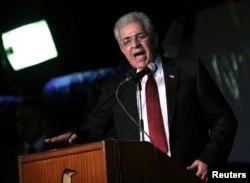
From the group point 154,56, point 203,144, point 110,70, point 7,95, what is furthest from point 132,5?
point 203,144

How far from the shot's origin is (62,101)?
4.18 meters

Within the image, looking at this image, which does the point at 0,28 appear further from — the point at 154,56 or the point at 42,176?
the point at 42,176

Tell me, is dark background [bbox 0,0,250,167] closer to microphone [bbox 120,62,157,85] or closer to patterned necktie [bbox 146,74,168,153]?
patterned necktie [bbox 146,74,168,153]

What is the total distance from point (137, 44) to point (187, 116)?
1.37 ft

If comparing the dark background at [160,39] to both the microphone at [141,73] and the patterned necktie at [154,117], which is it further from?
the microphone at [141,73]

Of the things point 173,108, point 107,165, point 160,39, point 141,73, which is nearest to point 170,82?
point 173,108

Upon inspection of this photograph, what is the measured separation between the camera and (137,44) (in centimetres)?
253

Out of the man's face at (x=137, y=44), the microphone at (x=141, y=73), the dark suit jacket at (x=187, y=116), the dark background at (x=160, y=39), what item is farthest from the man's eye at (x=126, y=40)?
the dark background at (x=160, y=39)

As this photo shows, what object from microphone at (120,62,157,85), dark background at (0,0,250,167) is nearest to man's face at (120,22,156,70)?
microphone at (120,62,157,85)

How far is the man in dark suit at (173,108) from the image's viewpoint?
7.76 feet

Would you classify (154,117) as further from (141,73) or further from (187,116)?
(141,73)

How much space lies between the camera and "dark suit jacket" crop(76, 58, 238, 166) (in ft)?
7.77

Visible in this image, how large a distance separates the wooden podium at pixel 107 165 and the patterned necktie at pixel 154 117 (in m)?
0.40

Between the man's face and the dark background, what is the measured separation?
1.11 m
